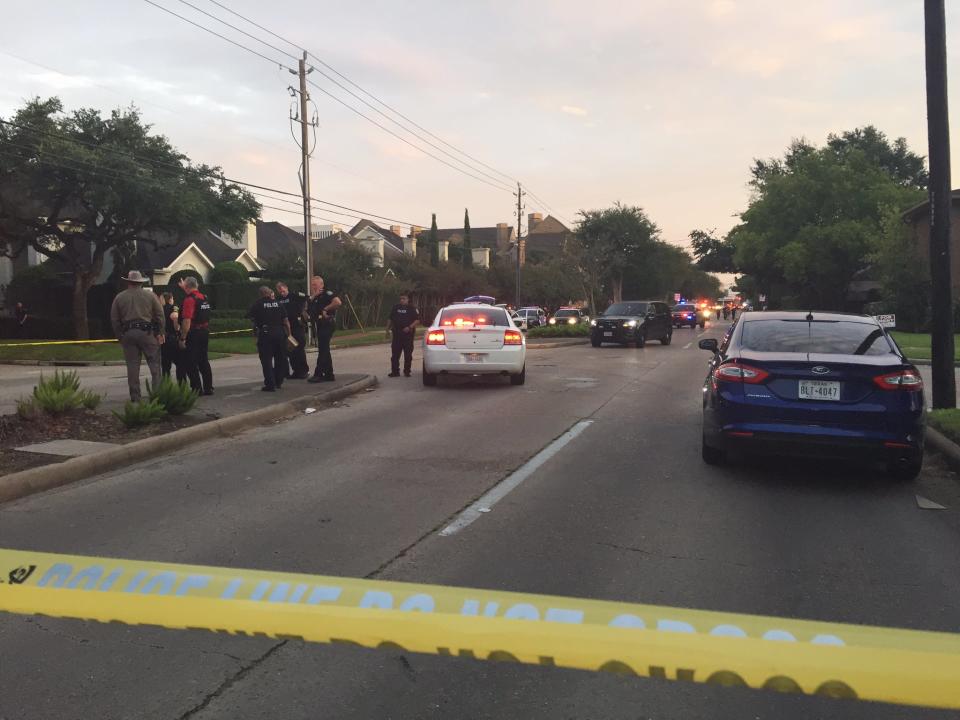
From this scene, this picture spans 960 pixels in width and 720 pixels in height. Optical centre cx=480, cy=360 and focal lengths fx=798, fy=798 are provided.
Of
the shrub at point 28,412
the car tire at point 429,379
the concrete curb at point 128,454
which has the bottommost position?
the concrete curb at point 128,454

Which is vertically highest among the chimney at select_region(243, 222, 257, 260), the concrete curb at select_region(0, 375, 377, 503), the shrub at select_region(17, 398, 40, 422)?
the chimney at select_region(243, 222, 257, 260)

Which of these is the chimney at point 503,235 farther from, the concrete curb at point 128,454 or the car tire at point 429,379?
the concrete curb at point 128,454

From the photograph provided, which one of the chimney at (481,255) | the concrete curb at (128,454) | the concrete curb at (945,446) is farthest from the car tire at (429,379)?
the chimney at (481,255)

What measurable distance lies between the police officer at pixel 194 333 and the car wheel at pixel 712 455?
24.7 ft

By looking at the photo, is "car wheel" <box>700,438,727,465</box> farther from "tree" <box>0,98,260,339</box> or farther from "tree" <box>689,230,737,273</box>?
"tree" <box>689,230,737,273</box>

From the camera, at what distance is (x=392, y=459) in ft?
26.3

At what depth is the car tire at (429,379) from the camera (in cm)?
1460

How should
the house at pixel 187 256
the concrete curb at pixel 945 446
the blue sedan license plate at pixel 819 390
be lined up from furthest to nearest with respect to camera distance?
the house at pixel 187 256 < the concrete curb at pixel 945 446 < the blue sedan license plate at pixel 819 390

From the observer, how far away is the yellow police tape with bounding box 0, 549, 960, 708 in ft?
6.00

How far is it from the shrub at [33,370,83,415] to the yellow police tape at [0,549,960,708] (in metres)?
7.15

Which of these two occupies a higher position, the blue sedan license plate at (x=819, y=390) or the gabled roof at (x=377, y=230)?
the gabled roof at (x=377, y=230)

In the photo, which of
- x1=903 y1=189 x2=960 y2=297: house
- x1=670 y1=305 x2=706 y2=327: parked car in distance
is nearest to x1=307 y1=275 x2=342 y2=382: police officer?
x1=903 y1=189 x2=960 y2=297: house

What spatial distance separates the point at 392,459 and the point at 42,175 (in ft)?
96.8

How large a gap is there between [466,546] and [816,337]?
4.14m
